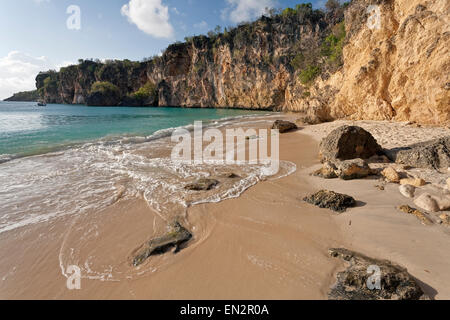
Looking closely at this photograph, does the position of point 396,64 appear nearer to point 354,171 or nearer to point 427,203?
point 354,171

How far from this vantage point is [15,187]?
5156 mm

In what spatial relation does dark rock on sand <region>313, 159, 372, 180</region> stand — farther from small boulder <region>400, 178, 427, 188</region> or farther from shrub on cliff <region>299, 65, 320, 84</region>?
shrub on cliff <region>299, 65, 320, 84</region>

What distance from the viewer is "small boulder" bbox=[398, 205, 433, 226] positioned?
2908 mm

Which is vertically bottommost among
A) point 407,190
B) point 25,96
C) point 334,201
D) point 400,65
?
point 334,201

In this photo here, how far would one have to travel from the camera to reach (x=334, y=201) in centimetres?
358

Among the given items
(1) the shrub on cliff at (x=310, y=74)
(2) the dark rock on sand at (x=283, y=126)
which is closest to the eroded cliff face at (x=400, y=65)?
(2) the dark rock on sand at (x=283, y=126)

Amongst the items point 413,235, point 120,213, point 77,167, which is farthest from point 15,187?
point 413,235

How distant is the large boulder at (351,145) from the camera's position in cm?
549

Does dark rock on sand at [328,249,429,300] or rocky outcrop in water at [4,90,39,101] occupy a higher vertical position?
rocky outcrop in water at [4,90,39,101]

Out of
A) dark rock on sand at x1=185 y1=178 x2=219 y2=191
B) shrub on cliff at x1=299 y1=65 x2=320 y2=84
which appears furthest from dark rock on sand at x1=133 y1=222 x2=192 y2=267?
shrub on cliff at x1=299 y1=65 x2=320 y2=84

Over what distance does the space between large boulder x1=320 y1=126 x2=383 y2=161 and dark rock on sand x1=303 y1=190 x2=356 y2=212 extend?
2.15 m

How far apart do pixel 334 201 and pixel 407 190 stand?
1.41 m

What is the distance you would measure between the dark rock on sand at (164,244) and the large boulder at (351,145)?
453cm

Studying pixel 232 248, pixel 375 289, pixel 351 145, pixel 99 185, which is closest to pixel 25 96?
pixel 99 185
